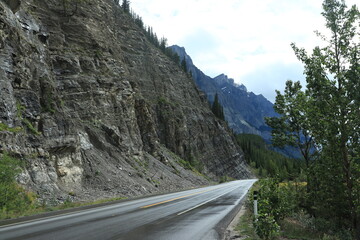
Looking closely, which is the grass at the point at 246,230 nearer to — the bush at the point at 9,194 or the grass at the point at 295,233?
the grass at the point at 295,233

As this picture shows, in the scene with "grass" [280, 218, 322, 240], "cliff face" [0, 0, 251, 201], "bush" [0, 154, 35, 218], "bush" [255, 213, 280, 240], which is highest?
"cliff face" [0, 0, 251, 201]

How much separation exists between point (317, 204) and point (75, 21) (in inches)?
1623

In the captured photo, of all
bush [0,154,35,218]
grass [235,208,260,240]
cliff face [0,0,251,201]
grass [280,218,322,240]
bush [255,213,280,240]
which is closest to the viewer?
bush [255,213,280,240]

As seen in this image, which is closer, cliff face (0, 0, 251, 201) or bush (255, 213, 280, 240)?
bush (255, 213, 280, 240)

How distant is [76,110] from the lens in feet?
113

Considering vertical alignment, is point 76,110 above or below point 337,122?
above

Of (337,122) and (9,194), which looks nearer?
(337,122)

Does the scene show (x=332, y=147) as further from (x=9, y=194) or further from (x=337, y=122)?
(x=9, y=194)

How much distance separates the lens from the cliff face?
69.5 ft

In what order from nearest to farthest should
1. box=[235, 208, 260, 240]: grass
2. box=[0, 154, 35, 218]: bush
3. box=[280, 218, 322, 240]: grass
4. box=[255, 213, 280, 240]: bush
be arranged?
box=[255, 213, 280, 240]: bush, box=[235, 208, 260, 240]: grass, box=[280, 218, 322, 240]: grass, box=[0, 154, 35, 218]: bush

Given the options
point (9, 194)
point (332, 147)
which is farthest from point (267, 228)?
point (9, 194)

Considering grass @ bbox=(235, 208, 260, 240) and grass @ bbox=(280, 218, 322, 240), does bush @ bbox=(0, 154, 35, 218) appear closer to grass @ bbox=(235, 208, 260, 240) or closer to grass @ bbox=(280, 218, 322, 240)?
grass @ bbox=(235, 208, 260, 240)

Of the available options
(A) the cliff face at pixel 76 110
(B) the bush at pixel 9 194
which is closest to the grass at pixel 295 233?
(B) the bush at pixel 9 194

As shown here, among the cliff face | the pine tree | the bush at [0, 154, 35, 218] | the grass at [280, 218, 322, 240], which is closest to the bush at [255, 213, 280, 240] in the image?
the grass at [280, 218, 322, 240]
